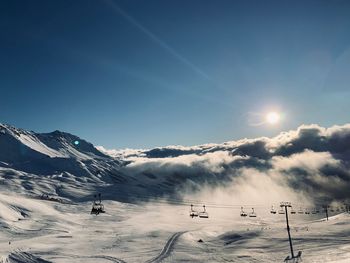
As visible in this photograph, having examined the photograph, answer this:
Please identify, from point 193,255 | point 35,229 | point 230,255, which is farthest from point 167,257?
point 35,229

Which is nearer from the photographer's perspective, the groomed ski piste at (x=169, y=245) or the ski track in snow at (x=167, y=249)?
the groomed ski piste at (x=169, y=245)

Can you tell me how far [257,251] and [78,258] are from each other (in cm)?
4584

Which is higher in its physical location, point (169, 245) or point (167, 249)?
point (169, 245)

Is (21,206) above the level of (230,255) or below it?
above

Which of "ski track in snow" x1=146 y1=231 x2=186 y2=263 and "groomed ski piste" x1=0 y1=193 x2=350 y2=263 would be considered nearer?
"groomed ski piste" x1=0 y1=193 x2=350 y2=263

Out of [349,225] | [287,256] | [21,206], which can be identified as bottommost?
[287,256]

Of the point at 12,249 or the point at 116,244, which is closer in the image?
the point at 12,249

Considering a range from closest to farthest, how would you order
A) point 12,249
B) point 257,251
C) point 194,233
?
1. point 12,249
2. point 257,251
3. point 194,233

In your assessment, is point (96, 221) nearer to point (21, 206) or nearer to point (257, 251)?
point (21, 206)

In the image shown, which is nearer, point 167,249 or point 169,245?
point 167,249

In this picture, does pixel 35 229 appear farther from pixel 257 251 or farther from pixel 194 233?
pixel 257 251

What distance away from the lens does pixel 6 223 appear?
144750mm

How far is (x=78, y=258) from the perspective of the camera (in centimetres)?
9038

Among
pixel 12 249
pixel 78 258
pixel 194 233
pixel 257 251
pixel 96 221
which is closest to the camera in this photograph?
pixel 78 258
